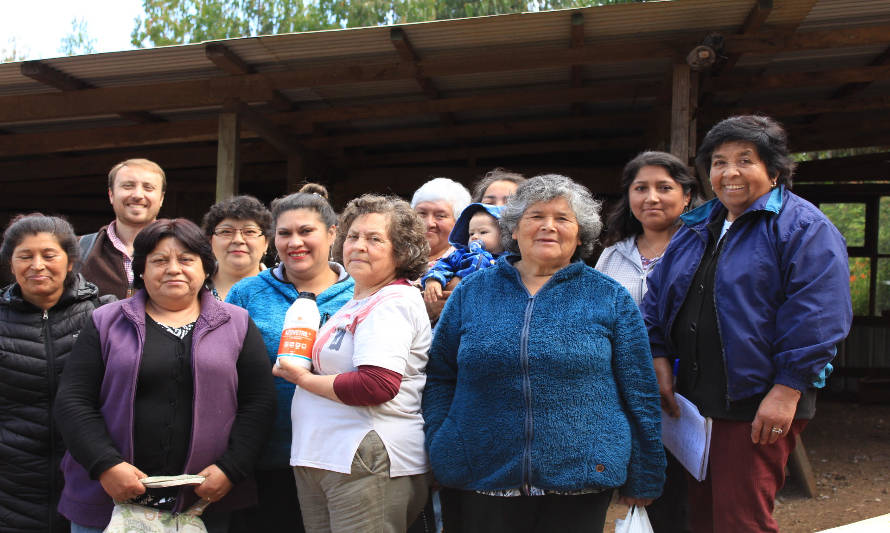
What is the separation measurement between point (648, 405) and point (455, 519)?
800 millimetres

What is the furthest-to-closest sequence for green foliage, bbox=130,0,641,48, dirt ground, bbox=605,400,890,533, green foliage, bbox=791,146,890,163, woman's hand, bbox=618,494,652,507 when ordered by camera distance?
green foliage, bbox=130,0,641,48, green foliage, bbox=791,146,890,163, dirt ground, bbox=605,400,890,533, woman's hand, bbox=618,494,652,507

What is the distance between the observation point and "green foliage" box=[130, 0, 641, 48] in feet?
65.8

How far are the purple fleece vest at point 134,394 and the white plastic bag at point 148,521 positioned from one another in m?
0.07

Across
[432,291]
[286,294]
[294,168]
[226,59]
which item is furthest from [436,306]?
[294,168]

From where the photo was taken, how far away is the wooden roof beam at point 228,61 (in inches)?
232

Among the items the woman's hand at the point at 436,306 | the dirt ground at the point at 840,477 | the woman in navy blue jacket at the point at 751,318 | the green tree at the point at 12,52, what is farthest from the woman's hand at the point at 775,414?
the green tree at the point at 12,52

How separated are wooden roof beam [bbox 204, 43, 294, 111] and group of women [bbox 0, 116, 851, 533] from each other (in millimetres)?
3409

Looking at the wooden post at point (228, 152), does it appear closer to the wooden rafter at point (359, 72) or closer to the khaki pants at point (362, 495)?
the wooden rafter at point (359, 72)

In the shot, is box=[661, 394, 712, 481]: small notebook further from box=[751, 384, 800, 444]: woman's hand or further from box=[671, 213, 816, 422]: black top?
box=[751, 384, 800, 444]: woman's hand

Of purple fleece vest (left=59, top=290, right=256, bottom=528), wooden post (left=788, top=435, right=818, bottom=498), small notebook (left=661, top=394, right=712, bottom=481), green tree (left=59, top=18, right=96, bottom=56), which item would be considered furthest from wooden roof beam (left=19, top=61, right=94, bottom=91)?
green tree (left=59, top=18, right=96, bottom=56)

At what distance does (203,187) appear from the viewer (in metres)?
11.2

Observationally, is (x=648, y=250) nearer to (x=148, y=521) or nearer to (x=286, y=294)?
(x=286, y=294)

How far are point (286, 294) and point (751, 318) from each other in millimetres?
1811

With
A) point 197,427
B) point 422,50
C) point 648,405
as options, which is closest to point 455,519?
point 648,405
